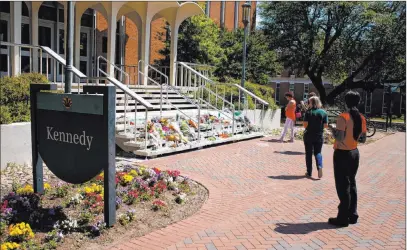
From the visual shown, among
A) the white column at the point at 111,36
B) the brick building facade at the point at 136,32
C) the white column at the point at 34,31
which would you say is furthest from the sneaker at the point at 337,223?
the brick building facade at the point at 136,32

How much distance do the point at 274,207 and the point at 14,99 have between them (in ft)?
17.7

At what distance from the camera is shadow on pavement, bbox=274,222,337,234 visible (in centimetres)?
473

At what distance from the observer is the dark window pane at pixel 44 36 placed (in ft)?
46.3

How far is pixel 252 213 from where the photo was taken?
5340 mm

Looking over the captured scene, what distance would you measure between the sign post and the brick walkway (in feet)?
2.86

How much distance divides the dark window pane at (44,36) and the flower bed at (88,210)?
992 centimetres

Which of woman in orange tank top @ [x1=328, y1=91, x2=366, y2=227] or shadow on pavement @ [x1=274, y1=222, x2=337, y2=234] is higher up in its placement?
woman in orange tank top @ [x1=328, y1=91, x2=366, y2=227]

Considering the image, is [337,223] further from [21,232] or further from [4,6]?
[4,6]

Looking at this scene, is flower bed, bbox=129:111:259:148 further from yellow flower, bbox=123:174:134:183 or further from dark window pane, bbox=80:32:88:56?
dark window pane, bbox=80:32:88:56

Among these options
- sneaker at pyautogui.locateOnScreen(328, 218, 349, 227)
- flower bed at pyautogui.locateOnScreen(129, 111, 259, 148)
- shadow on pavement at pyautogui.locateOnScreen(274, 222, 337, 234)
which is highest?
flower bed at pyautogui.locateOnScreen(129, 111, 259, 148)

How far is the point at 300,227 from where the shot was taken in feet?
16.0

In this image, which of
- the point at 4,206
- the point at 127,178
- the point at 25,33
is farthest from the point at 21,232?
the point at 25,33

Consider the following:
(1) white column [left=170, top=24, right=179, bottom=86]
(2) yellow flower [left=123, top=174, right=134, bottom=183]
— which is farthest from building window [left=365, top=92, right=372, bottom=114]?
(2) yellow flower [left=123, top=174, right=134, bottom=183]

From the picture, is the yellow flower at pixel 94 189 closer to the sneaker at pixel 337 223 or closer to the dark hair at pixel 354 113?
the sneaker at pixel 337 223
